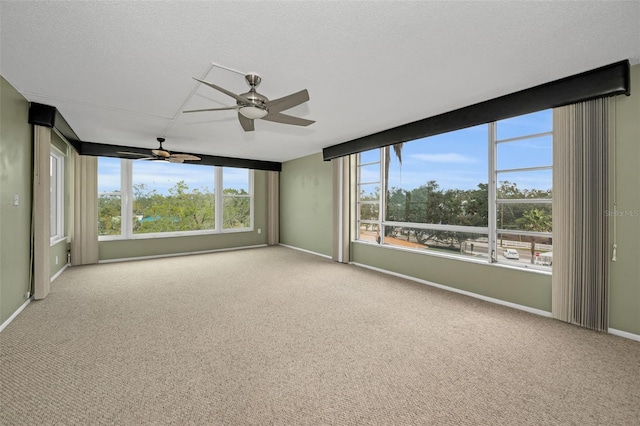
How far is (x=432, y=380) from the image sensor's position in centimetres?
200

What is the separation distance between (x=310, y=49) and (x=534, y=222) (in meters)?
3.24

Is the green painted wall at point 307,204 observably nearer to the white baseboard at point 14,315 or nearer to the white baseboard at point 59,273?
the white baseboard at point 59,273

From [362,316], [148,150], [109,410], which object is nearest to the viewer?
[109,410]

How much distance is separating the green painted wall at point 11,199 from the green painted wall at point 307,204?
4852mm

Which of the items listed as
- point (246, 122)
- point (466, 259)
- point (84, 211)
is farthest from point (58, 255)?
point (466, 259)

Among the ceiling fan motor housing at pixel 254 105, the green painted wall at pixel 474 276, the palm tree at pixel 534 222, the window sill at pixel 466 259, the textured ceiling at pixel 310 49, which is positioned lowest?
the green painted wall at pixel 474 276

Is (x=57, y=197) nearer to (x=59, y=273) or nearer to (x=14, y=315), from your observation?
(x=59, y=273)

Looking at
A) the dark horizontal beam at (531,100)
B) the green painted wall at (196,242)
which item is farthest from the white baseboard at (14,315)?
the dark horizontal beam at (531,100)

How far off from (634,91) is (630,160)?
629 millimetres

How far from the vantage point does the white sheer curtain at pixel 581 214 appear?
105 inches

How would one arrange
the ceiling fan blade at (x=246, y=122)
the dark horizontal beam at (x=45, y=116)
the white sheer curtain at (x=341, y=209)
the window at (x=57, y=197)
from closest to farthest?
the ceiling fan blade at (x=246, y=122) < the dark horizontal beam at (x=45, y=116) < the window at (x=57, y=197) < the white sheer curtain at (x=341, y=209)

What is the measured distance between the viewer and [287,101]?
8.14ft

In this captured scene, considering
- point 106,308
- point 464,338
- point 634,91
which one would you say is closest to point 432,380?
point 464,338

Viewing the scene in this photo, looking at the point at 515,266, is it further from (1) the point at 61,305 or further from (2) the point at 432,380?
(1) the point at 61,305
